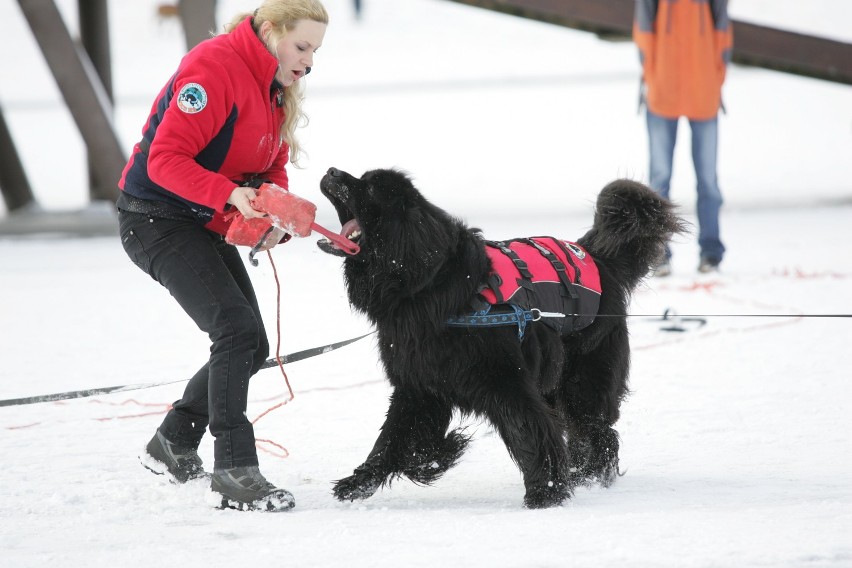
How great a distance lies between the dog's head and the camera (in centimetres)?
312

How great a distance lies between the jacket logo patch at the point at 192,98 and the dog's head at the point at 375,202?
437 millimetres

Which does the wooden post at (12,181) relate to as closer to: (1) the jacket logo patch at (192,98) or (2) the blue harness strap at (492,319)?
(1) the jacket logo patch at (192,98)

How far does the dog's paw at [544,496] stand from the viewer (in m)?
3.14

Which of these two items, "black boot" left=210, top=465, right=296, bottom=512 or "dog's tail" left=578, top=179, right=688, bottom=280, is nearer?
"black boot" left=210, top=465, right=296, bottom=512

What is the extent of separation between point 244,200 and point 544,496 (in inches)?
50.7

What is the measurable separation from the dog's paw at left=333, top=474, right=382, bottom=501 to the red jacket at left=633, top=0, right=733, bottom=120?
483 cm

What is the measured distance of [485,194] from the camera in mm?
11930

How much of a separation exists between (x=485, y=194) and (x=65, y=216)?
468cm

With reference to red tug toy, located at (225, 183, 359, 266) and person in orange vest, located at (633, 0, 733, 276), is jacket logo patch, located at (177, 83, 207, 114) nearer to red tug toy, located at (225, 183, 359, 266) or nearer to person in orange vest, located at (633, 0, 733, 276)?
red tug toy, located at (225, 183, 359, 266)

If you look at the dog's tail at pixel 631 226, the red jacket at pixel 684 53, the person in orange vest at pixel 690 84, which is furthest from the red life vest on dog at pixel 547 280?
the red jacket at pixel 684 53

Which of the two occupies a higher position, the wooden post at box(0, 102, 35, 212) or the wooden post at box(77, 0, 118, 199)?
the wooden post at box(77, 0, 118, 199)

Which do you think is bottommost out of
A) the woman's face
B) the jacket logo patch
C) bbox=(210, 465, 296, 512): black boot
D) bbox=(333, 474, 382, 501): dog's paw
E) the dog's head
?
bbox=(333, 474, 382, 501): dog's paw

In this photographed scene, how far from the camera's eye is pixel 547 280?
3.39m

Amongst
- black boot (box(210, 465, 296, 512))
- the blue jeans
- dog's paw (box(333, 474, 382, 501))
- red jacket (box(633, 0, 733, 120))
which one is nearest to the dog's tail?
dog's paw (box(333, 474, 382, 501))
